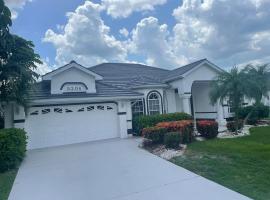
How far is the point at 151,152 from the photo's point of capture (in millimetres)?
11000

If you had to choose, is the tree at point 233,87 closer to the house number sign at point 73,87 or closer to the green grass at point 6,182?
the house number sign at point 73,87

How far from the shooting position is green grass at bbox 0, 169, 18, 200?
6.90 m

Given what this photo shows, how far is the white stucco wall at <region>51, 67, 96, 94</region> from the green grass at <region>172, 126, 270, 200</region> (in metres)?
7.78

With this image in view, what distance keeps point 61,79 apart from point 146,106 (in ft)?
19.5

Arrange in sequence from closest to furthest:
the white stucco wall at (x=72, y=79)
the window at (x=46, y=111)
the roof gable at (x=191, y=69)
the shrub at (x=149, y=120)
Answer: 1. the window at (x=46, y=111)
2. the white stucco wall at (x=72, y=79)
3. the shrub at (x=149, y=120)
4. the roof gable at (x=191, y=69)

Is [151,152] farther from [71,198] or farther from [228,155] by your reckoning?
[71,198]

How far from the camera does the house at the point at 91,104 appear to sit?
14195 millimetres

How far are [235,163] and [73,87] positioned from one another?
35.2 feet

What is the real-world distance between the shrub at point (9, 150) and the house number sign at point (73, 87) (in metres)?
5.82

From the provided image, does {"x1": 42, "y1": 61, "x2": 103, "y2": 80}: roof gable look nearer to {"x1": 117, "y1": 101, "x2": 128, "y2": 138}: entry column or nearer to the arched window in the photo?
{"x1": 117, "y1": 101, "x2": 128, "y2": 138}: entry column

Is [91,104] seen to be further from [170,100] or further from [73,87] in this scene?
[170,100]

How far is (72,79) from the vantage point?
15.8 meters

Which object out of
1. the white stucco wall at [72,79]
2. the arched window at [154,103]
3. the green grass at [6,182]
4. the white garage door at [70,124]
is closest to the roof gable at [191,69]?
the arched window at [154,103]

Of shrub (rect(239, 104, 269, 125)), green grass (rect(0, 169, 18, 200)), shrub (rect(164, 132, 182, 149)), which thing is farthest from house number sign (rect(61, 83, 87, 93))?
shrub (rect(239, 104, 269, 125))
